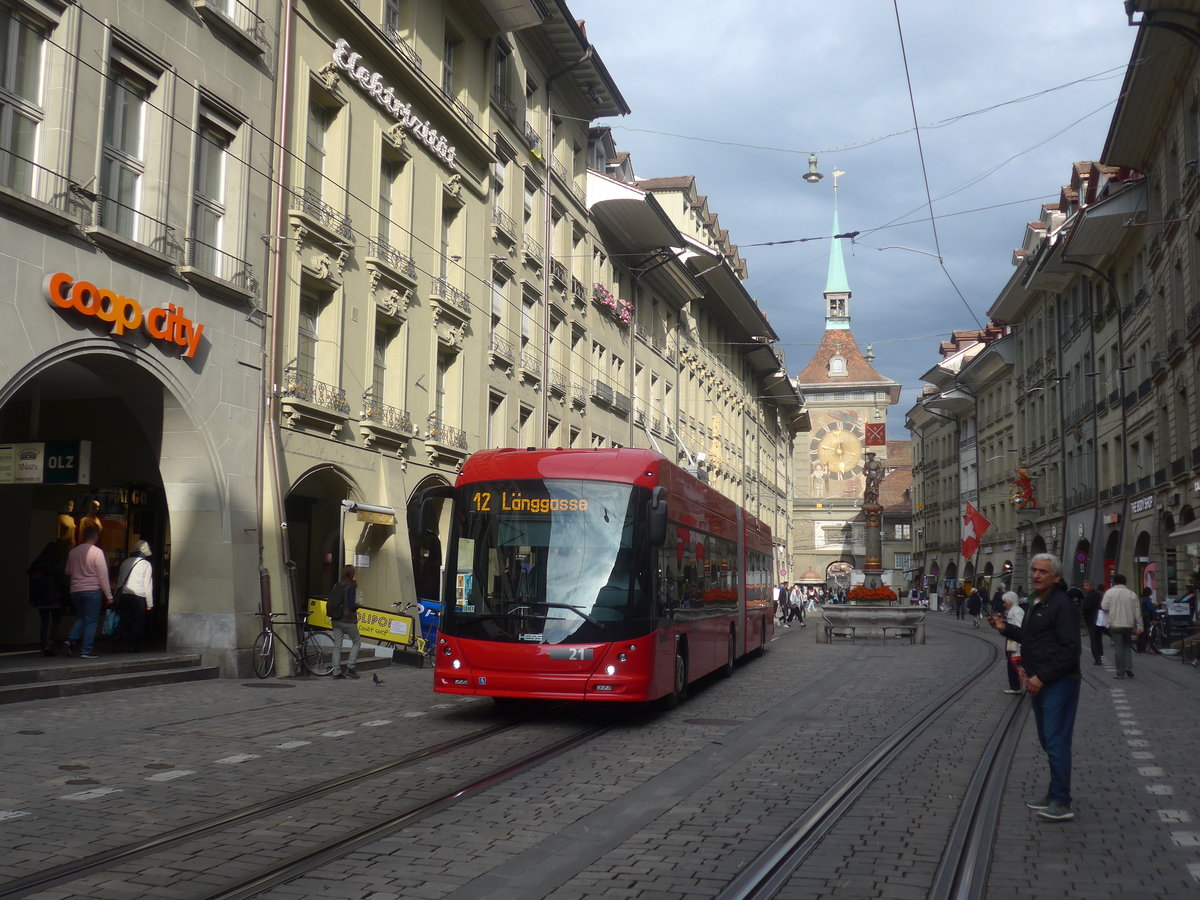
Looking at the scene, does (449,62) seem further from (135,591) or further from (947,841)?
(947,841)

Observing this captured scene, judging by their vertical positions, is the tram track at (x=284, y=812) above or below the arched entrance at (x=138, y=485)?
below

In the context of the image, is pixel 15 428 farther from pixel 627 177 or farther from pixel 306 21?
pixel 627 177

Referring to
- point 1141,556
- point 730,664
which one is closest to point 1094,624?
point 730,664

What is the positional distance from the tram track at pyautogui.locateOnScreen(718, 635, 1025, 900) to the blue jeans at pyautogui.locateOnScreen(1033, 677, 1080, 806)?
49cm

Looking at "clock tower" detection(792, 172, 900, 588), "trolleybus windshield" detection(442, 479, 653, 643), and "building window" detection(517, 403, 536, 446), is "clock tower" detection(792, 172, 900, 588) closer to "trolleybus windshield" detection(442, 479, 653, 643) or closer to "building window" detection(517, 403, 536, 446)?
"building window" detection(517, 403, 536, 446)

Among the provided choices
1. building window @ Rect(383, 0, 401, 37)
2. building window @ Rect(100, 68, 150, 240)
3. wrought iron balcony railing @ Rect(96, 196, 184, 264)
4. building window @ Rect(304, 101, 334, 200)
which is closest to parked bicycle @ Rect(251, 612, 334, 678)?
wrought iron balcony railing @ Rect(96, 196, 184, 264)

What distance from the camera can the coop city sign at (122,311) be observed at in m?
14.3

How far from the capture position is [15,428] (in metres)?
19.4

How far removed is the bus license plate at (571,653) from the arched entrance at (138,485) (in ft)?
21.7

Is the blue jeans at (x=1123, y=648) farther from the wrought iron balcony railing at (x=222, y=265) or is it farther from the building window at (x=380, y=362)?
the wrought iron balcony railing at (x=222, y=265)

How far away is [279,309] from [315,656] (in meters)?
5.34

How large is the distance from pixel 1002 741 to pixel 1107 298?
34458 mm

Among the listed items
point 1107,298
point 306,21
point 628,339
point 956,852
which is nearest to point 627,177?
point 628,339

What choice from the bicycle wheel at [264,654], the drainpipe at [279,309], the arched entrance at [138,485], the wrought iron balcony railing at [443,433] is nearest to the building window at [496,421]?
the wrought iron balcony railing at [443,433]
